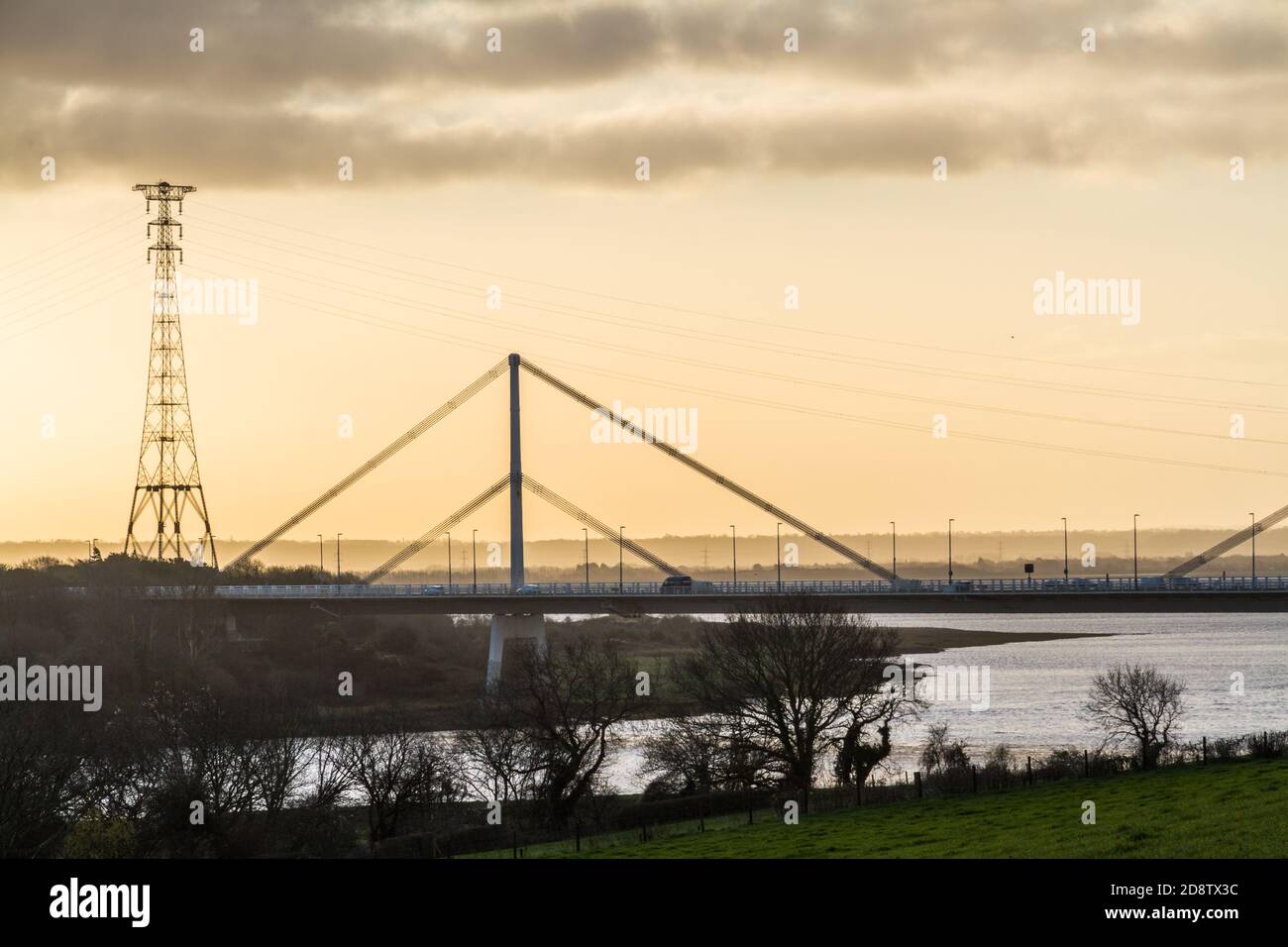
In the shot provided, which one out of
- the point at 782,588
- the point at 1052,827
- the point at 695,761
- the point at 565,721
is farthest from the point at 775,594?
the point at 1052,827

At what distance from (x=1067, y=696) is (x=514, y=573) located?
3779 centimetres

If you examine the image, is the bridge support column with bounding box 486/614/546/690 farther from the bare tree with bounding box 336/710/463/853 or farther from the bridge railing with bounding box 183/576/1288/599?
the bare tree with bounding box 336/710/463/853

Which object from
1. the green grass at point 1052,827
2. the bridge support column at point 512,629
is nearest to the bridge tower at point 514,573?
the bridge support column at point 512,629

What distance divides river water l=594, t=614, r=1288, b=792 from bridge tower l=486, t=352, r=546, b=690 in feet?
49.5

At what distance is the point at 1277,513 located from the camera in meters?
110

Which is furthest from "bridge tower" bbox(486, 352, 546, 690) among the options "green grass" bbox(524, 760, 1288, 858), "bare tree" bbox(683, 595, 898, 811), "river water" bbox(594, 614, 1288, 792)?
"green grass" bbox(524, 760, 1288, 858)

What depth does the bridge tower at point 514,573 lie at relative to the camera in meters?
93.8

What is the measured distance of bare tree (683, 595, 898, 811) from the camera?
5234 centimetres

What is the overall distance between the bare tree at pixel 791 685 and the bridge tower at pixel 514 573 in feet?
99.0
